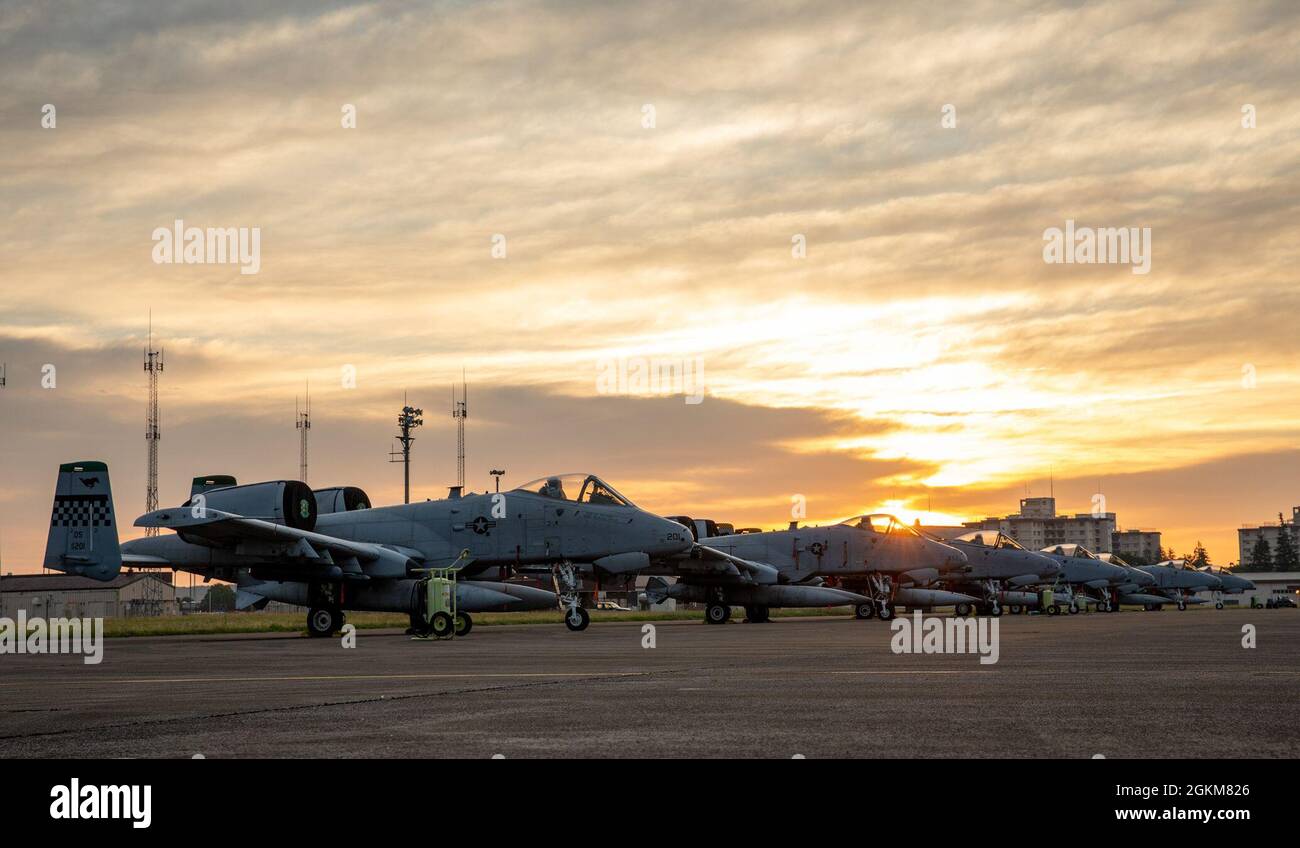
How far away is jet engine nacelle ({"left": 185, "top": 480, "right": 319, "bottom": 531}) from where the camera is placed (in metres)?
32.5

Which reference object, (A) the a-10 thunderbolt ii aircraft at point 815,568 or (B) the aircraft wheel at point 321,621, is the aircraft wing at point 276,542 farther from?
(A) the a-10 thunderbolt ii aircraft at point 815,568

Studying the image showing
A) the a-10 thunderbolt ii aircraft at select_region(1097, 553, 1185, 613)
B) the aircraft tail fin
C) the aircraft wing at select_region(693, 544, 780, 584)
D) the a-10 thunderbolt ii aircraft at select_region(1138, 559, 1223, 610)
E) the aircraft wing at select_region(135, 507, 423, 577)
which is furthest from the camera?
the a-10 thunderbolt ii aircraft at select_region(1138, 559, 1223, 610)

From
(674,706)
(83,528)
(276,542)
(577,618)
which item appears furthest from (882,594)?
(674,706)

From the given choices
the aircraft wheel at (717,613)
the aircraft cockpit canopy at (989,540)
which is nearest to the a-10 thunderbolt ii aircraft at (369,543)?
the aircraft wheel at (717,613)

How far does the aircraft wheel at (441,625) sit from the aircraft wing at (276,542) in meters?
5.01

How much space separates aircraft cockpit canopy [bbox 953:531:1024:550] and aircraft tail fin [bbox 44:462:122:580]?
112 ft

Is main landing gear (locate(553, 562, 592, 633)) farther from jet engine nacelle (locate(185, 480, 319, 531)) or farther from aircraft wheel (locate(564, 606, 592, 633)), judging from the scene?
jet engine nacelle (locate(185, 480, 319, 531))

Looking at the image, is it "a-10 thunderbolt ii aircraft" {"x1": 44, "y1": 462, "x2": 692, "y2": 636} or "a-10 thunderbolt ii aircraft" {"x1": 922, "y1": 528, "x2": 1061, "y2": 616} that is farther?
"a-10 thunderbolt ii aircraft" {"x1": 922, "y1": 528, "x2": 1061, "y2": 616}

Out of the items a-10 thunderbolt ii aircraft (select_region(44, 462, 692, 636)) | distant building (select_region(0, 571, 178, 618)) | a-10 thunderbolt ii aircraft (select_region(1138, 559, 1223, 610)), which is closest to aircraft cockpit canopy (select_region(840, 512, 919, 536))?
a-10 thunderbolt ii aircraft (select_region(44, 462, 692, 636))

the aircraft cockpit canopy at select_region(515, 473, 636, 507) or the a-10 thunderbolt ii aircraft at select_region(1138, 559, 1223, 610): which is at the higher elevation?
the aircraft cockpit canopy at select_region(515, 473, 636, 507)
